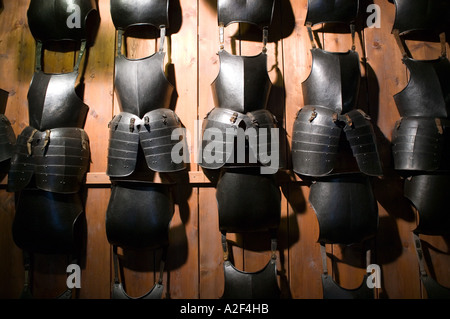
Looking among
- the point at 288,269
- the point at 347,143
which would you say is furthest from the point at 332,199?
the point at 288,269

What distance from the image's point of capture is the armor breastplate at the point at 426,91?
5.89 ft

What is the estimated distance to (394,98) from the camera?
1.90 metres

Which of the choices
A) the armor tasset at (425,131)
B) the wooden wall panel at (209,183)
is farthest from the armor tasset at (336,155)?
the armor tasset at (425,131)

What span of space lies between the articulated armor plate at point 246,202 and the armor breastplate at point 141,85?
659 millimetres

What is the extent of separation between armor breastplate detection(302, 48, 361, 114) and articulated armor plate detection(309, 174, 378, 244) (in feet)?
1.49

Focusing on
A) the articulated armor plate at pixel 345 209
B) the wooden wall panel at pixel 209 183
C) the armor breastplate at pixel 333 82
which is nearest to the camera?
the articulated armor plate at pixel 345 209

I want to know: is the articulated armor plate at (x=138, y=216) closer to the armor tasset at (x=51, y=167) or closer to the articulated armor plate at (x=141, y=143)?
the articulated armor plate at (x=141, y=143)

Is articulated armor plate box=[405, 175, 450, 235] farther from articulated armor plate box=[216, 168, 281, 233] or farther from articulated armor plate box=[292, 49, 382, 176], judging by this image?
articulated armor plate box=[216, 168, 281, 233]

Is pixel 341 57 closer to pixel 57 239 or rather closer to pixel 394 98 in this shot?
pixel 394 98

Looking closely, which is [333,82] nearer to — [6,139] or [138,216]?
[138,216]

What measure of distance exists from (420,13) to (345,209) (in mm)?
1464

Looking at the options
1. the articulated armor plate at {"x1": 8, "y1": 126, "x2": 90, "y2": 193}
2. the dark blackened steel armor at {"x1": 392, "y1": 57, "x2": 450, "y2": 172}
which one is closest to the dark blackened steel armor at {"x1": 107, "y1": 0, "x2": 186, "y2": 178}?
the articulated armor plate at {"x1": 8, "y1": 126, "x2": 90, "y2": 193}

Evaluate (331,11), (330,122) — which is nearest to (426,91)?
(330,122)

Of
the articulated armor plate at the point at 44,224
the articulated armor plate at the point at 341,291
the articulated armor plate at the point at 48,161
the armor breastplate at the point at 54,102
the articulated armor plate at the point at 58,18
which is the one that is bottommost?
the articulated armor plate at the point at 341,291
